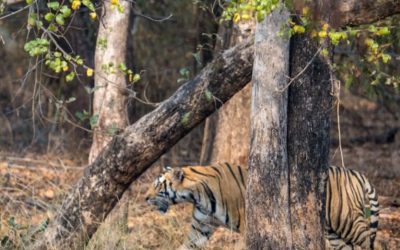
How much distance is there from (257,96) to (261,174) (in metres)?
0.51

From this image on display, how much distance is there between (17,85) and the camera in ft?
50.7

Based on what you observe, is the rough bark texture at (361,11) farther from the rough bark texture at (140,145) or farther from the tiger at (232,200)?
the tiger at (232,200)

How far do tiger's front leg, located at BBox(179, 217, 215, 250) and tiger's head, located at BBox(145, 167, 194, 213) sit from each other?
9.6 inches

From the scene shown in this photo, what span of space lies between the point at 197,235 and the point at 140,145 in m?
1.35

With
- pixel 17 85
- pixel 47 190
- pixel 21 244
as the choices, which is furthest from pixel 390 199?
pixel 17 85

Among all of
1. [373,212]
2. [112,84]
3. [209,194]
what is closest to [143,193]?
[209,194]

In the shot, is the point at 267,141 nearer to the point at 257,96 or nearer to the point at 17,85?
the point at 257,96

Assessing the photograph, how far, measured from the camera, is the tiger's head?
876 cm

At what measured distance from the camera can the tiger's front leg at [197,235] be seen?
26.6 ft

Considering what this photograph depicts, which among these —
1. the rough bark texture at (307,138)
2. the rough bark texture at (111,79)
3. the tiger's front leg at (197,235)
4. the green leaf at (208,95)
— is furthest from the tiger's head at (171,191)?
the rough bark texture at (307,138)

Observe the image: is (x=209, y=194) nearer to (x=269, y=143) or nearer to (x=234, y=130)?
(x=234, y=130)

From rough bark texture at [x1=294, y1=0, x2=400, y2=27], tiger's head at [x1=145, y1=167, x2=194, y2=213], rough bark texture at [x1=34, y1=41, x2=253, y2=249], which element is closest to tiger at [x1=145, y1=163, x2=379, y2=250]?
tiger's head at [x1=145, y1=167, x2=194, y2=213]

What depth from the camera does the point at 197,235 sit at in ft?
27.6

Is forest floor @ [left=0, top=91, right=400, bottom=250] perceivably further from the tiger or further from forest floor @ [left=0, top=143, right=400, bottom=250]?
the tiger
